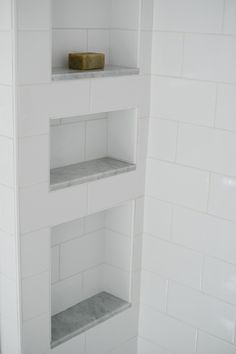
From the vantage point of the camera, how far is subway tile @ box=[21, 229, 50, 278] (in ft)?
5.68

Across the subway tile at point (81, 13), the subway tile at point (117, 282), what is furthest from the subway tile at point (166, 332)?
the subway tile at point (81, 13)

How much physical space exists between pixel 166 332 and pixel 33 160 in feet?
3.18

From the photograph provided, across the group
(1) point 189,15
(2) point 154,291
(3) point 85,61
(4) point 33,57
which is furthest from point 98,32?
(2) point 154,291

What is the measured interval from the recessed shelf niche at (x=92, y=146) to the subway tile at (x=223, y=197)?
0.34 meters

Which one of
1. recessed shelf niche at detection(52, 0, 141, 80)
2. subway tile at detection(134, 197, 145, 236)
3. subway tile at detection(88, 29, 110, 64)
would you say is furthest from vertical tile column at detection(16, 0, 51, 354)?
subway tile at detection(134, 197, 145, 236)

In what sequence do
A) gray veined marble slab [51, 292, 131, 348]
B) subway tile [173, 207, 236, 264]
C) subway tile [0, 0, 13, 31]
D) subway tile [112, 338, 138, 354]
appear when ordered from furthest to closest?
subway tile [112, 338, 138, 354], gray veined marble slab [51, 292, 131, 348], subway tile [173, 207, 236, 264], subway tile [0, 0, 13, 31]

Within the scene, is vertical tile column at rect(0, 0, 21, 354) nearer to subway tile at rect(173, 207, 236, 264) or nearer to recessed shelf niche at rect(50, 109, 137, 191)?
recessed shelf niche at rect(50, 109, 137, 191)

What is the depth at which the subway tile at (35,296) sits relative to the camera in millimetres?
1778

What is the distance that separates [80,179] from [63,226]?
259 mm

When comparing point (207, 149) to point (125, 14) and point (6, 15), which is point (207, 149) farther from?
point (6, 15)

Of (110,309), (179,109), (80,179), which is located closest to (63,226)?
(80,179)

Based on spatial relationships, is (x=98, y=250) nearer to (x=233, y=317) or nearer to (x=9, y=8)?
(x=233, y=317)

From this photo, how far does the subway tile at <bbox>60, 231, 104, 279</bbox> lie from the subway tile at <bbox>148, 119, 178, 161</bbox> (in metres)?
0.44

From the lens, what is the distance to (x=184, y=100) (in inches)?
75.5
